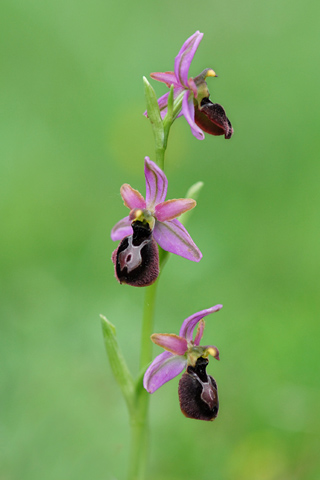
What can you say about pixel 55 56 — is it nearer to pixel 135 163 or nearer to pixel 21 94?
pixel 21 94

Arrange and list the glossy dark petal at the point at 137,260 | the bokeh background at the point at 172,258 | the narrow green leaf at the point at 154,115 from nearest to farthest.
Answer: the glossy dark petal at the point at 137,260, the narrow green leaf at the point at 154,115, the bokeh background at the point at 172,258

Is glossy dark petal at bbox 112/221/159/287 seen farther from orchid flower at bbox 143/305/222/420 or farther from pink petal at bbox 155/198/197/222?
orchid flower at bbox 143/305/222/420

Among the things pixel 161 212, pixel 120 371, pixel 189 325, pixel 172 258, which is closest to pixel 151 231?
pixel 161 212

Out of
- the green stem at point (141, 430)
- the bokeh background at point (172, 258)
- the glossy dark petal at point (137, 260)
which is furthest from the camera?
the bokeh background at point (172, 258)

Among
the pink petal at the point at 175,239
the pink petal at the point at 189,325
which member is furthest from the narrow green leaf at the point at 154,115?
the pink petal at the point at 189,325

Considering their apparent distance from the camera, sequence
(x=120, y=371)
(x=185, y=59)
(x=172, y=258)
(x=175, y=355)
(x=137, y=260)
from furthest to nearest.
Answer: (x=172, y=258) < (x=120, y=371) < (x=175, y=355) < (x=185, y=59) < (x=137, y=260)

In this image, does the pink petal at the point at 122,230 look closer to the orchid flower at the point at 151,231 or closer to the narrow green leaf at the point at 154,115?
the orchid flower at the point at 151,231

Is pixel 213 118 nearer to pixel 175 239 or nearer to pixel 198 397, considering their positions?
pixel 175 239

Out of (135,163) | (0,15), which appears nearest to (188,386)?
(135,163)
